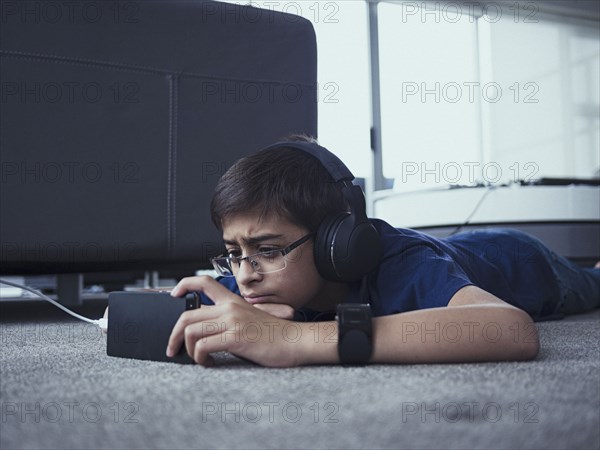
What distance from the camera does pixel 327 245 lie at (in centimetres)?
75

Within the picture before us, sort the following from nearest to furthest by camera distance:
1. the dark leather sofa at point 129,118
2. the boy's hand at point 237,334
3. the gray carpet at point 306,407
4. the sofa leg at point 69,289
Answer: the gray carpet at point 306,407
the boy's hand at point 237,334
the dark leather sofa at point 129,118
the sofa leg at point 69,289

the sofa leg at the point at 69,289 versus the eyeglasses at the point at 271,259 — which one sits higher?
the eyeglasses at the point at 271,259

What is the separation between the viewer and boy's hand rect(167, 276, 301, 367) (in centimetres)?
60

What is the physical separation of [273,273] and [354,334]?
0.65 ft

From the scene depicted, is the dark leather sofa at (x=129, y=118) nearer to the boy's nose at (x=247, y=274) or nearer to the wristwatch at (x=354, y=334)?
the boy's nose at (x=247, y=274)

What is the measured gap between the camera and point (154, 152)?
1371 mm

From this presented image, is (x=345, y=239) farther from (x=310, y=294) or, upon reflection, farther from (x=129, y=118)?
(x=129, y=118)

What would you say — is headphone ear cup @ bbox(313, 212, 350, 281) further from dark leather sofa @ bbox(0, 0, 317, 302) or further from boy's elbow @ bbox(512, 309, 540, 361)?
dark leather sofa @ bbox(0, 0, 317, 302)

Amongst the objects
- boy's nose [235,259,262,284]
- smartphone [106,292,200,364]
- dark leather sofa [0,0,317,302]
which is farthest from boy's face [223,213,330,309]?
dark leather sofa [0,0,317,302]

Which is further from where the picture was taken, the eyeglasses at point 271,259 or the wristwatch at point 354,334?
the eyeglasses at point 271,259

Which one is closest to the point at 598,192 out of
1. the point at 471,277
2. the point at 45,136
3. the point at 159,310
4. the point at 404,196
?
the point at 404,196

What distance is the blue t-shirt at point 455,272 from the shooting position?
0.76 metres

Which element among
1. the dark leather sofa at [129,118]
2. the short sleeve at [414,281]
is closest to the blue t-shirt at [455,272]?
the short sleeve at [414,281]

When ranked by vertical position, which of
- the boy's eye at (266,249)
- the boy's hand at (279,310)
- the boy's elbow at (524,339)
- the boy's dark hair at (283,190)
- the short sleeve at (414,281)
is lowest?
the boy's elbow at (524,339)
